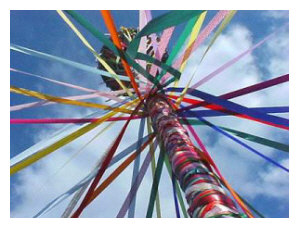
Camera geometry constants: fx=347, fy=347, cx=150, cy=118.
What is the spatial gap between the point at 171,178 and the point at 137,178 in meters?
0.68

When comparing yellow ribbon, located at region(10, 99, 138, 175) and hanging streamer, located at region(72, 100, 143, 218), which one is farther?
hanging streamer, located at region(72, 100, 143, 218)

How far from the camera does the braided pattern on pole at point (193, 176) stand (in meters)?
2.48

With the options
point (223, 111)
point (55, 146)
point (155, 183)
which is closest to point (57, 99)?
point (55, 146)

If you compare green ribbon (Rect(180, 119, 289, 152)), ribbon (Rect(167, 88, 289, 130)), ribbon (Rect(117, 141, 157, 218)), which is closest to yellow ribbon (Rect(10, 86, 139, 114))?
ribbon (Rect(117, 141, 157, 218))

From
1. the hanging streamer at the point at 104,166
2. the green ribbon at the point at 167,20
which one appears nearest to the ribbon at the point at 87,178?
the hanging streamer at the point at 104,166

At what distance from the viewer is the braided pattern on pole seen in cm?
248

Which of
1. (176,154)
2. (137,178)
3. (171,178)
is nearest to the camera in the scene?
(176,154)

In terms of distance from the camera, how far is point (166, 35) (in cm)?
473

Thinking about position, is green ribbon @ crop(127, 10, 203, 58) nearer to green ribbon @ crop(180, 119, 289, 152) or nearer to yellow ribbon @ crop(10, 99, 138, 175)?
yellow ribbon @ crop(10, 99, 138, 175)

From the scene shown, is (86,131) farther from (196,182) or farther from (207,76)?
(196,182)

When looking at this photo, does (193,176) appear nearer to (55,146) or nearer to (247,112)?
(247,112)

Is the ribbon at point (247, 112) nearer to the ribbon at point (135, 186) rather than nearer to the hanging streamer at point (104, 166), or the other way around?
the hanging streamer at point (104, 166)

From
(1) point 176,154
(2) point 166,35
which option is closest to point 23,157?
(1) point 176,154

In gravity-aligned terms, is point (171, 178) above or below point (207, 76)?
below
